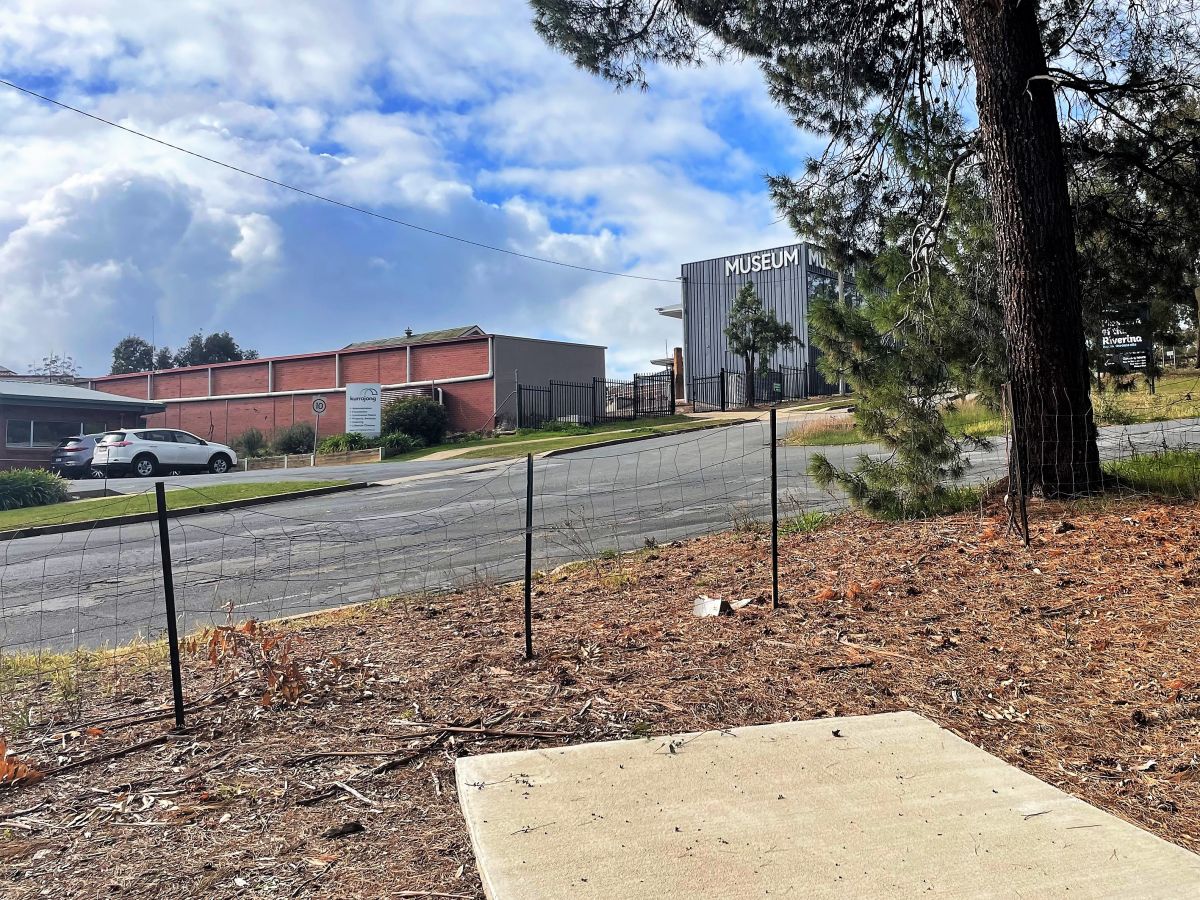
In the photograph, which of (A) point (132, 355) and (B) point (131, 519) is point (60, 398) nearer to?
(B) point (131, 519)

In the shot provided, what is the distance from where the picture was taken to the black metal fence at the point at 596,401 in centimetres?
3828

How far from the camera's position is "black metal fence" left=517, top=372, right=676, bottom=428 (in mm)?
38281

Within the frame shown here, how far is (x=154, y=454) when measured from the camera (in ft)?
90.2

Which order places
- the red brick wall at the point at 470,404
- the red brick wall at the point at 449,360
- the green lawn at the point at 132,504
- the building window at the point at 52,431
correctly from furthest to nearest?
the red brick wall at the point at 449,360
the red brick wall at the point at 470,404
the building window at the point at 52,431
the green lawn at the point at 132,504

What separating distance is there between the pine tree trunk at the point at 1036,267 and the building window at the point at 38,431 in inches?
1338

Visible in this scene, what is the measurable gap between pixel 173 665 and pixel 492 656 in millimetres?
1583

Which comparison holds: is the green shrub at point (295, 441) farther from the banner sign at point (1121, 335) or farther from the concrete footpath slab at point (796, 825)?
the concrete footpath slab at point (796, 825)

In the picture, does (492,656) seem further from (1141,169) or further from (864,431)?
(1141,169)

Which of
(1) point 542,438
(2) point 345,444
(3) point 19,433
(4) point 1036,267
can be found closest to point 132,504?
(4) point 1036,267

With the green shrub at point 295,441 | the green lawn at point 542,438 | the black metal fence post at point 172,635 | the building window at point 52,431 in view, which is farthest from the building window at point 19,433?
the black metal fence post at point 172,635

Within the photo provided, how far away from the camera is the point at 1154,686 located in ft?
13.5

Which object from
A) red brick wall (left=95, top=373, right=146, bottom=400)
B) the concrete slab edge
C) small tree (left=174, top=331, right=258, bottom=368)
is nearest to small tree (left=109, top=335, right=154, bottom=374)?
small tree (left=174, top=331, right=258, bottom=368)

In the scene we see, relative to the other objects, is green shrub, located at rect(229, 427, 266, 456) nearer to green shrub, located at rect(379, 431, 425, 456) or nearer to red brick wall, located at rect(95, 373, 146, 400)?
green shrub, located at rect(379, 431, 425, 456)

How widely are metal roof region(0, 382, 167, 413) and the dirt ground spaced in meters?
33.3
